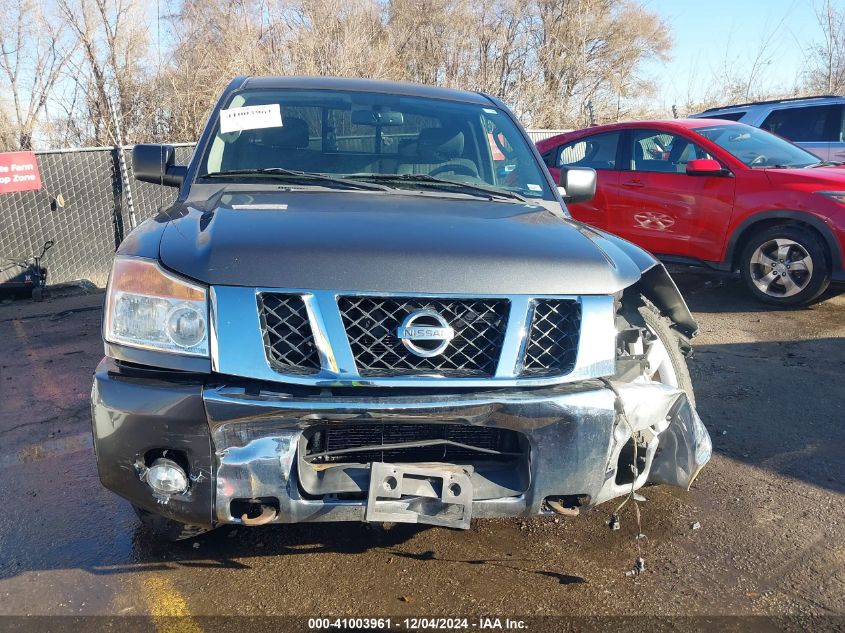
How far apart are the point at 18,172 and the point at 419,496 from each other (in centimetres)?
841

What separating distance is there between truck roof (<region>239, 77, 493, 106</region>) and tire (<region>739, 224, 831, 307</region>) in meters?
3.58

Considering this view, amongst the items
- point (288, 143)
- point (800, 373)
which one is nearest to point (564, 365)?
point (288, 143)

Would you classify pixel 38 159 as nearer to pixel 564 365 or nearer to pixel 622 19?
pixel 564 365

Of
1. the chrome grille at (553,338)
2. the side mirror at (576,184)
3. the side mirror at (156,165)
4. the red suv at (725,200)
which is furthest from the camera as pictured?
the red suv at (725,200)

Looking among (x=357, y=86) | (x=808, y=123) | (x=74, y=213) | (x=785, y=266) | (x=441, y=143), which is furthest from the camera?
(x=808, y=123)

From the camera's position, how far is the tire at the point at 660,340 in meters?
2.65

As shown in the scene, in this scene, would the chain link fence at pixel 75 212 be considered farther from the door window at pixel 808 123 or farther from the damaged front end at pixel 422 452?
the door window at pixel 808 123

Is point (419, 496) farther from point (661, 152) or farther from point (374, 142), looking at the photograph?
point (661, 152)

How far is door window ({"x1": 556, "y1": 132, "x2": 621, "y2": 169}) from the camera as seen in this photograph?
741 cm

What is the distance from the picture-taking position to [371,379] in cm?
209

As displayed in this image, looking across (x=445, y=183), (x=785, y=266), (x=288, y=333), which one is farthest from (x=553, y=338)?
(x=785, y=266)

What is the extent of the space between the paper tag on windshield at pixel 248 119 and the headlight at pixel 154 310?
50.5 inches

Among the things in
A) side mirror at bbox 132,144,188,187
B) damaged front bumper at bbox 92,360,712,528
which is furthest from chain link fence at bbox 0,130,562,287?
damaged front bumper at bbox 92,360,712,528

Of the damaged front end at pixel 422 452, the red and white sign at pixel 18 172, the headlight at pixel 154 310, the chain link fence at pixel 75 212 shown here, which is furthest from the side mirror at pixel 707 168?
the red and white sign at pixel 18 172
